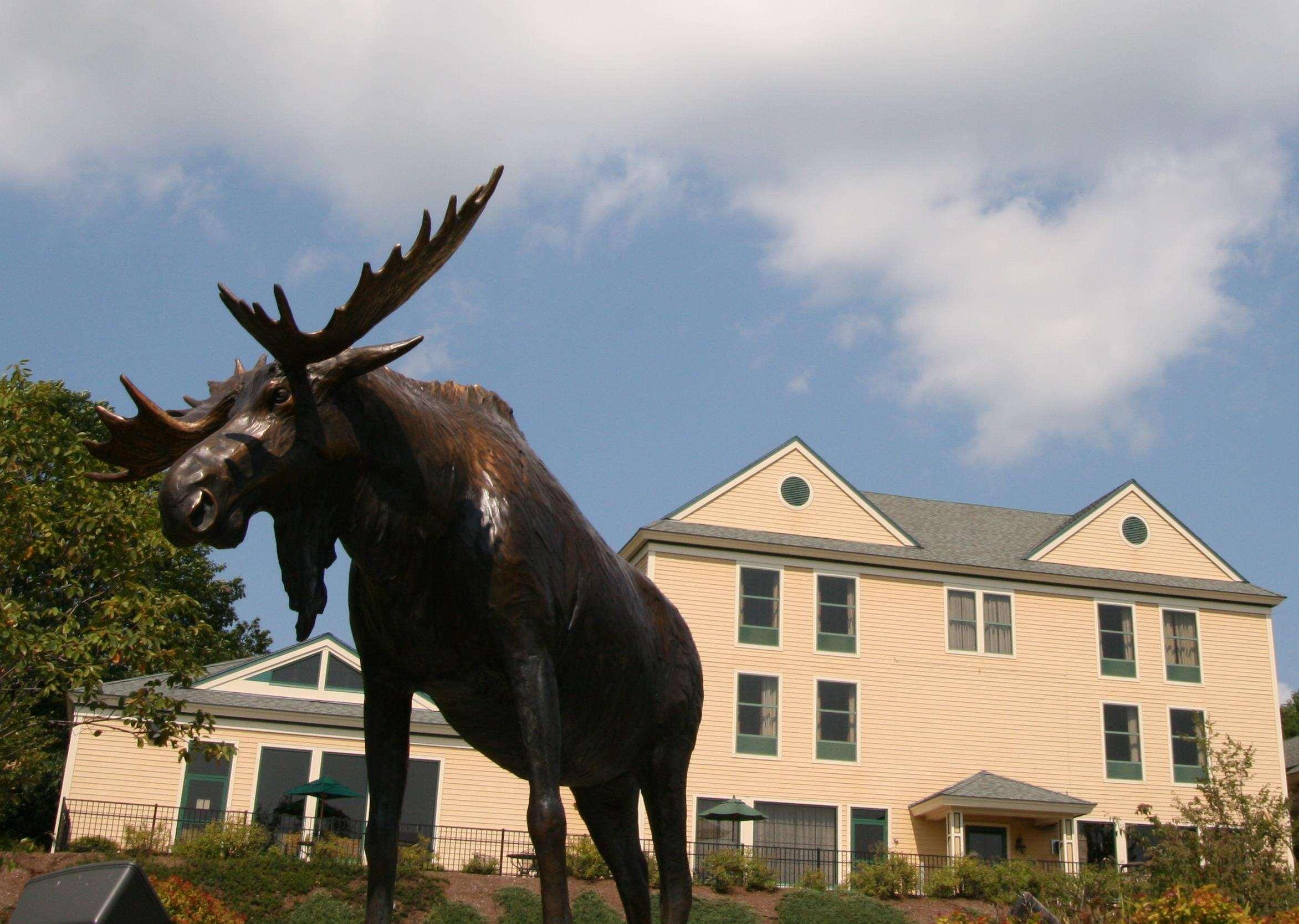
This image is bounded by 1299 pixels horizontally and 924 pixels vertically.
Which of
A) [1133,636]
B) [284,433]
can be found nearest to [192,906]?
[284,433]

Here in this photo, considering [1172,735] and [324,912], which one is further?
[1172,735]

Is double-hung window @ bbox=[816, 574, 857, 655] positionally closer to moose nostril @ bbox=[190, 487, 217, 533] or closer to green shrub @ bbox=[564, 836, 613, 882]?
green shrub @ bbox=[564, 836, 613, 882]

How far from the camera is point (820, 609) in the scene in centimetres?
3534

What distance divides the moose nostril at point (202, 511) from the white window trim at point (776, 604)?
31.2m

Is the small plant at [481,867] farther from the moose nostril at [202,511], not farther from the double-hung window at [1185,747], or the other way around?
the moose nostril at [202,511]

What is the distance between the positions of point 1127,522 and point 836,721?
37.9 feet

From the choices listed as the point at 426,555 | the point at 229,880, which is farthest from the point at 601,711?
the point at 229,880

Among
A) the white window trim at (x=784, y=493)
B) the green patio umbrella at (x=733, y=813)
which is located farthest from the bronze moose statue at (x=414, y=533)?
A: the white window trim at (x=784, y=493)

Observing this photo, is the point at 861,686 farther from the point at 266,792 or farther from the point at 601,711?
the point at 601,711

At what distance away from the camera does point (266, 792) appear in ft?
102

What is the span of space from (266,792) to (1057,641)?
2183cm

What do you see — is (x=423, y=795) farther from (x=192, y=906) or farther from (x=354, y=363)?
(x=354, y=363)

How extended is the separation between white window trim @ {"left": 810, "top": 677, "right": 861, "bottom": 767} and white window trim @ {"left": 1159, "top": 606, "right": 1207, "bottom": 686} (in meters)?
9.42

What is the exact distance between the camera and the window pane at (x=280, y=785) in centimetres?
3066
